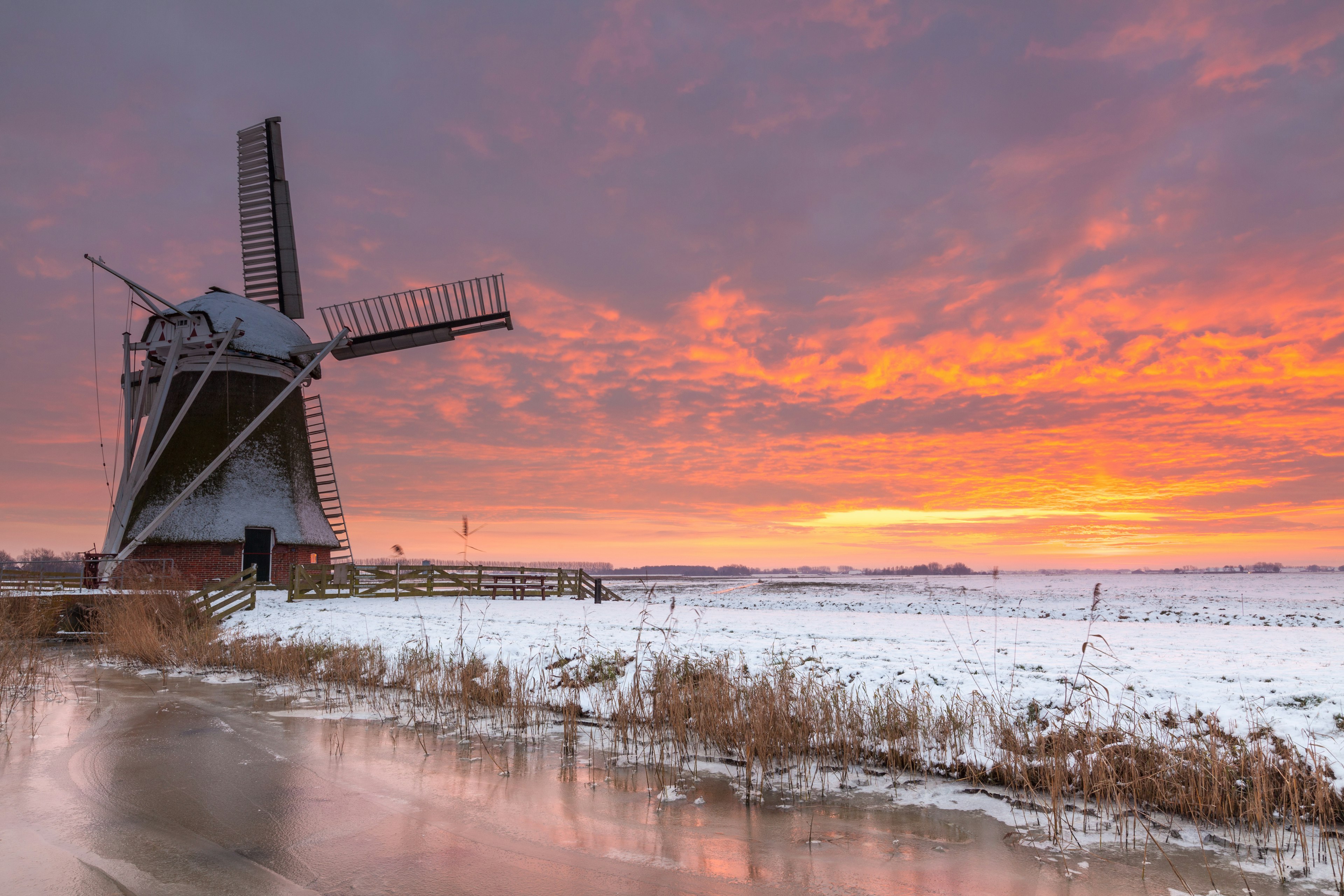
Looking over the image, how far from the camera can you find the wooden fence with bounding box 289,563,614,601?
2492 cm

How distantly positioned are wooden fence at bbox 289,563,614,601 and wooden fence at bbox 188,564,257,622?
1.26 metres

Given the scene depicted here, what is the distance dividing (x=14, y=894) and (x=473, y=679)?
6.12 metres

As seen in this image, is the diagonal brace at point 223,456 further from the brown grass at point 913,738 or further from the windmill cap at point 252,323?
the brown grass at point 913,738

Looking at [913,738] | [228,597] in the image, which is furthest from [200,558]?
[913,738]

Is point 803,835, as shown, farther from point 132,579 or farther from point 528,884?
point 132,579

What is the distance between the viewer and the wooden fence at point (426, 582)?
24.9 metres

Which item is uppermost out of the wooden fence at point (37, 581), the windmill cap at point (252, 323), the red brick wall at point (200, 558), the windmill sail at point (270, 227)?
the windmill sail at point (270, 227)

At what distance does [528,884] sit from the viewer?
181 inches

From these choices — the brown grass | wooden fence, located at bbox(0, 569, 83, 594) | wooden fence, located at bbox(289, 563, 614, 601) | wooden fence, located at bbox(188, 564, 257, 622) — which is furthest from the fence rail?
the brown grass

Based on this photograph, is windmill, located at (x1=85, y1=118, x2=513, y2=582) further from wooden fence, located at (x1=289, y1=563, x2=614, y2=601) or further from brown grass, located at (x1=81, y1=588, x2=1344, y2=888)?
brown grass, located at (x1=81, y1=588, x2=1344, y2=888)

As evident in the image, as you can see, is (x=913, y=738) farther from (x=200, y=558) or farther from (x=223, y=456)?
(x=200, y=558)

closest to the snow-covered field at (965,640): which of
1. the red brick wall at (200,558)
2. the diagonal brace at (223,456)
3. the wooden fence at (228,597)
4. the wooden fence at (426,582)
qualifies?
the wooden fence at (228,597)

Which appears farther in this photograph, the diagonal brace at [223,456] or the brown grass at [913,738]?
the diagonal brace at [223,456]

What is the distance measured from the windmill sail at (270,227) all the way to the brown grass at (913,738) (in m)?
22.8
